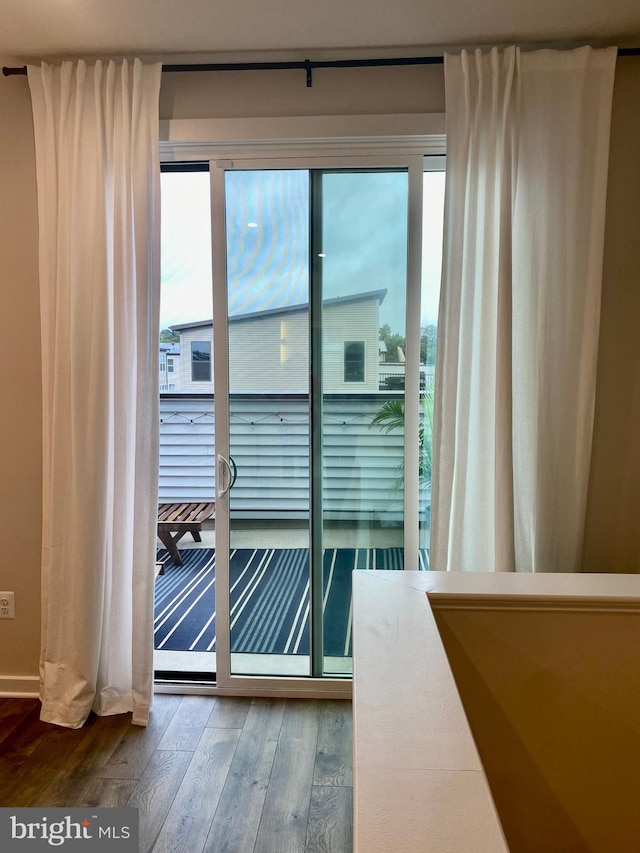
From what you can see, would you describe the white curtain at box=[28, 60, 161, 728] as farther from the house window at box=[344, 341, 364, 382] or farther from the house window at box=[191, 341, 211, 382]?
the house window at box=[191, 341, 211, 382]

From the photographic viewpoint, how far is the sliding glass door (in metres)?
2.33

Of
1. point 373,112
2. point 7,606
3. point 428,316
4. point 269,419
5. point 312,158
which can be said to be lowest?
point 7,606

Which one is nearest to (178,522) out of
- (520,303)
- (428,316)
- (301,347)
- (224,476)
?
(224,476)

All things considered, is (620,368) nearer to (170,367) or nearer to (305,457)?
(305,457)

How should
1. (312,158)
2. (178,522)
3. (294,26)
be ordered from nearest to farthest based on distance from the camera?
A: (294,26)
(312,158)
(178,522)

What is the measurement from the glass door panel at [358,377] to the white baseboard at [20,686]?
130 centimetres

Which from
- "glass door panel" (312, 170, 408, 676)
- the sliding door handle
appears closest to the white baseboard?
the sliding door handle

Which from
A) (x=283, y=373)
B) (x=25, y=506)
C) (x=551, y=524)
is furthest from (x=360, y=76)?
(x=25, y=506)

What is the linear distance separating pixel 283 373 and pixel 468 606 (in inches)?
52.5

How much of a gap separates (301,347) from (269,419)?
34cm

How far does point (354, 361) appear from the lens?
2.38 metres

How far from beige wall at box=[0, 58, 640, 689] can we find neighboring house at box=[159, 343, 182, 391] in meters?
1.95

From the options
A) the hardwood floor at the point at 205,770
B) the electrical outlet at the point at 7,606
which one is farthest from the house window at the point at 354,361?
the electrical outlet at the point at 7,606

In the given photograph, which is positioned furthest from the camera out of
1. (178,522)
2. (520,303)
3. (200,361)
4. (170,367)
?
(170,367)
